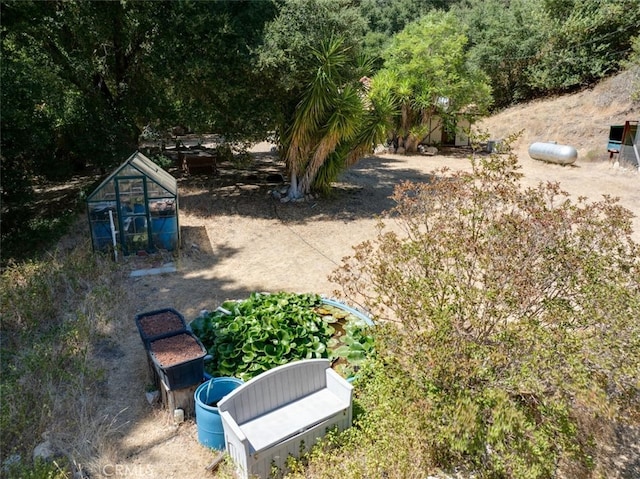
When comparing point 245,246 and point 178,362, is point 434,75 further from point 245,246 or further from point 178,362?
point 178,362

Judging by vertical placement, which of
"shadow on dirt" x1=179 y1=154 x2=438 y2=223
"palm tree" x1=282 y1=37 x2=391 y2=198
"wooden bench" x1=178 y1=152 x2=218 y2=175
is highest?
"palm tree" x1=282 y1=37 x2=391 y2=198

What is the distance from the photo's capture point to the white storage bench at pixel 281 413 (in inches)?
148

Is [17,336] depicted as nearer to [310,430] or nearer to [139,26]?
[310,430]

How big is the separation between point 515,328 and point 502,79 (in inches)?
982

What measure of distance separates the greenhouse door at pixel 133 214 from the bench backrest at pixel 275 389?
5.36 meters

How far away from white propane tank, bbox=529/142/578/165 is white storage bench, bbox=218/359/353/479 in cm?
1570

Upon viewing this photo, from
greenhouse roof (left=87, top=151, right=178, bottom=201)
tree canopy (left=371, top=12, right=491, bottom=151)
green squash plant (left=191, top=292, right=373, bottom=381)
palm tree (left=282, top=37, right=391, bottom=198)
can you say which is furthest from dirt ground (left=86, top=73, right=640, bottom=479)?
tree canopy (left=371, top=12, right=491, bottom=151)

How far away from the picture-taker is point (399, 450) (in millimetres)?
3568

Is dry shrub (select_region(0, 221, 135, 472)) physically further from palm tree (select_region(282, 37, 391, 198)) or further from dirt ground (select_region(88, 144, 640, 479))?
palm tree (select_region(282, 37, 391, 198))

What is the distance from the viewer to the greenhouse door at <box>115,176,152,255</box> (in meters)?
8.31

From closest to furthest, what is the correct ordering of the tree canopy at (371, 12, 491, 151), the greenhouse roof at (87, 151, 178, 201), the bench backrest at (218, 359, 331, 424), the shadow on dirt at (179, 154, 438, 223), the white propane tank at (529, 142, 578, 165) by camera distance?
the bench backrest at (218, 359, 331, 424)
the greenhouse roof at (87, 151, 178, 201)
the shadow on dirt at (179, 154, 438, 223)
the white propane tank at (529, 142, 578, 165)
the tree canopy at (371, 12, 491, 151)

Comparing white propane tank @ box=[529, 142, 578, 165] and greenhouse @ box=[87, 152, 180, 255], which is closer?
greenhouse @ box=[87, 152, 180, 255]

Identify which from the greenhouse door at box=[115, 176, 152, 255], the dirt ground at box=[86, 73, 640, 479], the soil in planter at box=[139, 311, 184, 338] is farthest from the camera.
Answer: the greenhouse door at box=[115, 176, 152, 255]

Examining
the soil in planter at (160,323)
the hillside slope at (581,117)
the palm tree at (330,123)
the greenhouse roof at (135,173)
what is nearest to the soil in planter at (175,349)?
the soil in planter at (160,323)
